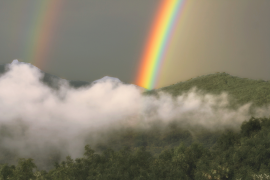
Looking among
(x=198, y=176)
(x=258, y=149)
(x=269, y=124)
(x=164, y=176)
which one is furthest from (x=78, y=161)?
(x=269, y=124)

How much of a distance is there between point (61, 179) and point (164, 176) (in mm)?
24905

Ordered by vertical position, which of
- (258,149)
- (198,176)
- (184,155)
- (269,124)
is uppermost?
(269,124)

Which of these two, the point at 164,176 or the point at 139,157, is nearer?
the point at 164,176

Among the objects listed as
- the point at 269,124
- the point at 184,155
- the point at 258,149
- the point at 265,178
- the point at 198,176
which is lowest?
the point at 265,178

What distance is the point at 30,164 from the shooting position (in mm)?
56500

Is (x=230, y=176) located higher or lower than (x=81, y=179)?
lower

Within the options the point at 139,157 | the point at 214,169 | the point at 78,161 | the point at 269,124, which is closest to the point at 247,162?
the point at 214,169

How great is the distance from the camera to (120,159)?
71875mm

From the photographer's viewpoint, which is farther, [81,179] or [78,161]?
[78,161]

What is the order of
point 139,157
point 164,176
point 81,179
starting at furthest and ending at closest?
point 139,157 → point 81,179 → point 164,176

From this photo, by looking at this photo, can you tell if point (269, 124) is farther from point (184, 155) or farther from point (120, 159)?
point (120, 159)

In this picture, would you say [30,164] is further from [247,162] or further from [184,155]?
[247,162]

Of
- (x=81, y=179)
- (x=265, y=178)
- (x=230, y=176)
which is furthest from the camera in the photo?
(x=81, y=179)

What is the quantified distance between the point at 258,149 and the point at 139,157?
1451 inches
